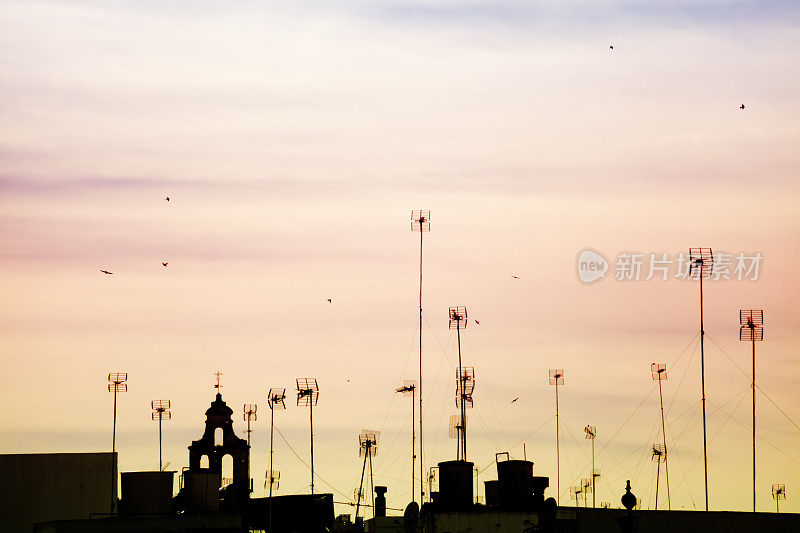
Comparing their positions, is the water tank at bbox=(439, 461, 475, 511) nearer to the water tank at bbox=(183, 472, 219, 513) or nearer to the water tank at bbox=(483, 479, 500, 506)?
the water tank at bbox=(483, 479, 500, 506)

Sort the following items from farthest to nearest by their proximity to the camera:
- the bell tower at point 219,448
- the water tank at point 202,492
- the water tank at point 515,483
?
the bell tower at point 219,448, the water tank at point 202,492, the water tank at point 515,483

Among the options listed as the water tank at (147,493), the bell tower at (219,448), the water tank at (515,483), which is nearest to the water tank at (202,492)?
the water tank at (147,493)

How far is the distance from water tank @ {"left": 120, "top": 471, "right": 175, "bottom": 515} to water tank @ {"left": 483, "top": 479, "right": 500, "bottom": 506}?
2016 centimetres

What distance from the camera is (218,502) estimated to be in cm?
10181

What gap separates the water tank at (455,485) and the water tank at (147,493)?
58.5 ft

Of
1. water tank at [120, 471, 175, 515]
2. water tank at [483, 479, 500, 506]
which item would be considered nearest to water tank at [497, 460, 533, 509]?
water tank at [483, 479, 500, 506]

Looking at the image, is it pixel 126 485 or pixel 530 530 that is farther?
pixel 126 485

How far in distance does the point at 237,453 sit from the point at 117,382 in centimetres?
1046

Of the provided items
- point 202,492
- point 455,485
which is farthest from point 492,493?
point 202,492

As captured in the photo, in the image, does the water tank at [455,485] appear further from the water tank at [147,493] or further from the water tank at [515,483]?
the water tank at [147,493]

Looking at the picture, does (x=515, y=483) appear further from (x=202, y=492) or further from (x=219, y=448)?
(x=219, y=448)

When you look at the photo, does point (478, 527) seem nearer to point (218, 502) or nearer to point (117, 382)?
point (218, 502)

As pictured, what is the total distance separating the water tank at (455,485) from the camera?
91500mm

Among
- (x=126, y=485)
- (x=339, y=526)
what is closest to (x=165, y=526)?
(x=126, y=485)
